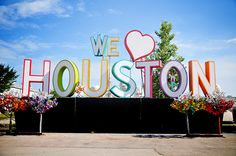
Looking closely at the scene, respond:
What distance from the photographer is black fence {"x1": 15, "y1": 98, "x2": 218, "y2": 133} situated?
712 inches

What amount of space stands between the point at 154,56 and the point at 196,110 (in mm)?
25796

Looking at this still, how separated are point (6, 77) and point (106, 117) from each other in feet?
142

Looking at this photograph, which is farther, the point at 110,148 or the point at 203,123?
the point at 203,123

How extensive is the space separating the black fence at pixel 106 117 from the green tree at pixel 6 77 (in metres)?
37.5

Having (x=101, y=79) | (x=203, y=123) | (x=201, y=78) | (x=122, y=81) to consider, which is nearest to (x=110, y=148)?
(x=122, y=81)

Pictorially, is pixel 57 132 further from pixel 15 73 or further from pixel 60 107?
pixel 15 73

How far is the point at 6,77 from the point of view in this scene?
5262 cm

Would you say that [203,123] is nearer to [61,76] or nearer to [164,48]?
[61,76]

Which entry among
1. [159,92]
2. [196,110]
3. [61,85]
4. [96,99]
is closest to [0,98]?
[61,85]

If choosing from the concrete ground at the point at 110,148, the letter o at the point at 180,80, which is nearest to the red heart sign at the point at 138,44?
the letter o at the point at 180,80

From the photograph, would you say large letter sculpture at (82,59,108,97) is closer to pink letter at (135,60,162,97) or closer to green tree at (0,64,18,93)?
pink letter at (135,60,162,97)

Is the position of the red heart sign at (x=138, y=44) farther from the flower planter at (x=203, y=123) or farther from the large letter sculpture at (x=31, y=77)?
the large letter sculpture at (x=31, y=77)

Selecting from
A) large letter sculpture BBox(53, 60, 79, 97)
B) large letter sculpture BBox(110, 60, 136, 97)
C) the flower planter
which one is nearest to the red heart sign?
large letter sculpture BBox(110, 60, 136, 97)

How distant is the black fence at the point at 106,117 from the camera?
1808 centimetres
